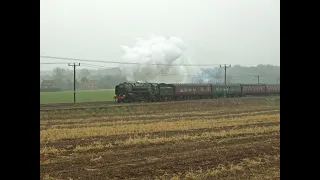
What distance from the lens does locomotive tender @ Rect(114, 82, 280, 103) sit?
15.2 m

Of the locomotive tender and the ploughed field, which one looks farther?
the locomotive tender

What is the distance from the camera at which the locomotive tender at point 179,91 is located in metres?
15.2

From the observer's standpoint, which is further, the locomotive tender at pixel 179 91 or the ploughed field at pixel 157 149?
the locomotive tender at pixel 179 91

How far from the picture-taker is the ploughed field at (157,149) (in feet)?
15.0

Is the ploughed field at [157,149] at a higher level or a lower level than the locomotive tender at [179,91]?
lower

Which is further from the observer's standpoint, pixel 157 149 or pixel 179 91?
pixel 179 91

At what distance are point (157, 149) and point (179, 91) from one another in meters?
10.6

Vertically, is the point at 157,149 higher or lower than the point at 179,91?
lower

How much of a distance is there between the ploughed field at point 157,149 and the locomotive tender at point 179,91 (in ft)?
14.8

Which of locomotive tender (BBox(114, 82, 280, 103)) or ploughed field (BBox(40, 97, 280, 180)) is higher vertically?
locomotive tender (BBox(114, 82, 280, 103))

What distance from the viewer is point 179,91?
16578mm

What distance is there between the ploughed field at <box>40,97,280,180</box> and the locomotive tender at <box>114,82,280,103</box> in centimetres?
452
